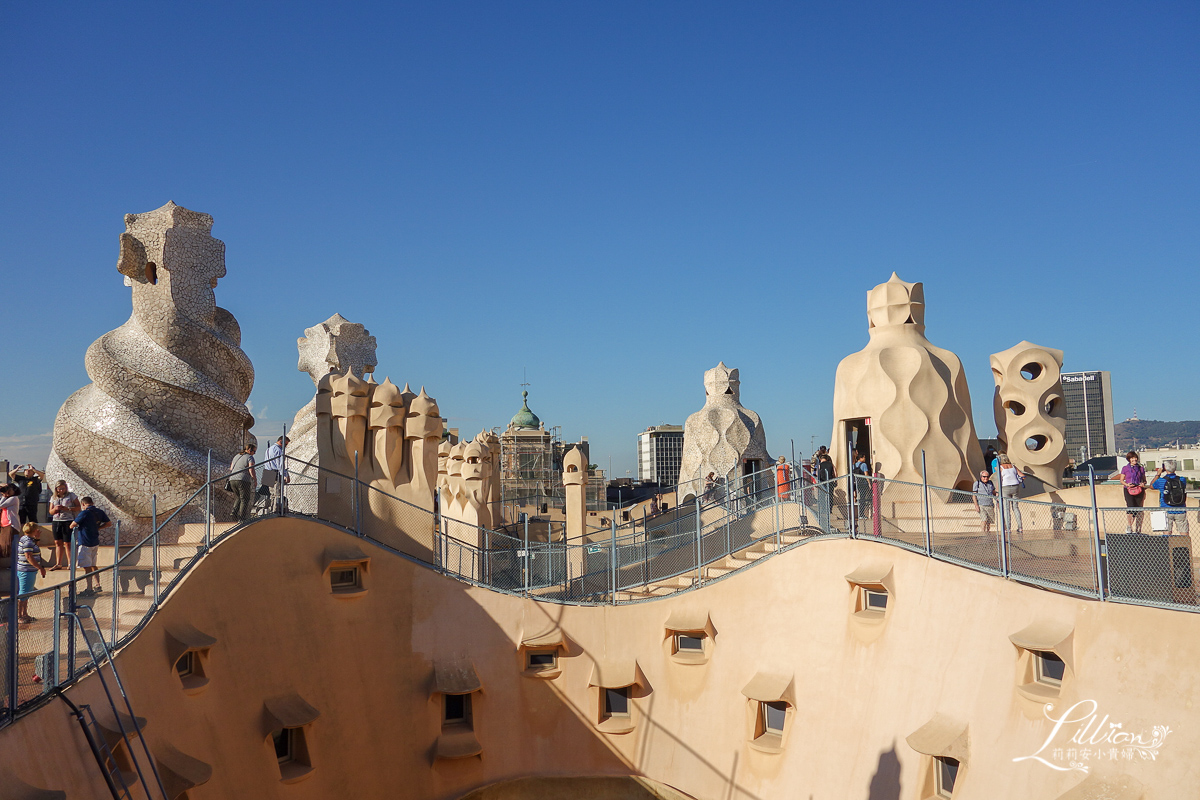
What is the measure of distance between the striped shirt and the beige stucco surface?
150 centimetres

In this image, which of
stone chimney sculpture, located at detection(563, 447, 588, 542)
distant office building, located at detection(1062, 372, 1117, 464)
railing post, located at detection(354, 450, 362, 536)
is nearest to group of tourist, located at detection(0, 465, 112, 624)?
railing post, located at detection(354, 450, 362, 536)

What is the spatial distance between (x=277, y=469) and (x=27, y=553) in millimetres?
3617

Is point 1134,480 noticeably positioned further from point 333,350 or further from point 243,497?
point 333,350

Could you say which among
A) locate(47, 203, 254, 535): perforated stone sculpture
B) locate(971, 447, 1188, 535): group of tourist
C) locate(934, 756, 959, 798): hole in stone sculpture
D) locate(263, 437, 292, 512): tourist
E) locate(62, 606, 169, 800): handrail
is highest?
locate(47, 203, 254, 535): perforated stone sculpture

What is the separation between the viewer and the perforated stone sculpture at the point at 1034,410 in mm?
16719

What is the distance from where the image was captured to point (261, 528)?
11.2 metres

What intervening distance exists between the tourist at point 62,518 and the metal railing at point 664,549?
608 mm

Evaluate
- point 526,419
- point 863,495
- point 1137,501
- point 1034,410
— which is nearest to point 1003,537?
point 863,495

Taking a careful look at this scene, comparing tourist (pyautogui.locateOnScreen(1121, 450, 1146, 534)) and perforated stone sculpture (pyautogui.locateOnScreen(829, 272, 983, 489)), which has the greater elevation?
perforated stone sculpture (pyautogui.locateOnScreen(829, 272, 983, 489))

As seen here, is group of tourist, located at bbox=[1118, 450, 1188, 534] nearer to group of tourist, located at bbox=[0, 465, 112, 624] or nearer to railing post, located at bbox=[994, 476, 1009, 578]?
railing post, located at bbox=[994, 476, 1009, 578]

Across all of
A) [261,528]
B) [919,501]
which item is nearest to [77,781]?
[261,528]

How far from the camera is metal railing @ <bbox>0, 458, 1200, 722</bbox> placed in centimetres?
796

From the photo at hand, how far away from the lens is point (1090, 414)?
57.5m

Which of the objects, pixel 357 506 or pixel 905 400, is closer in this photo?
pixel 357 506
